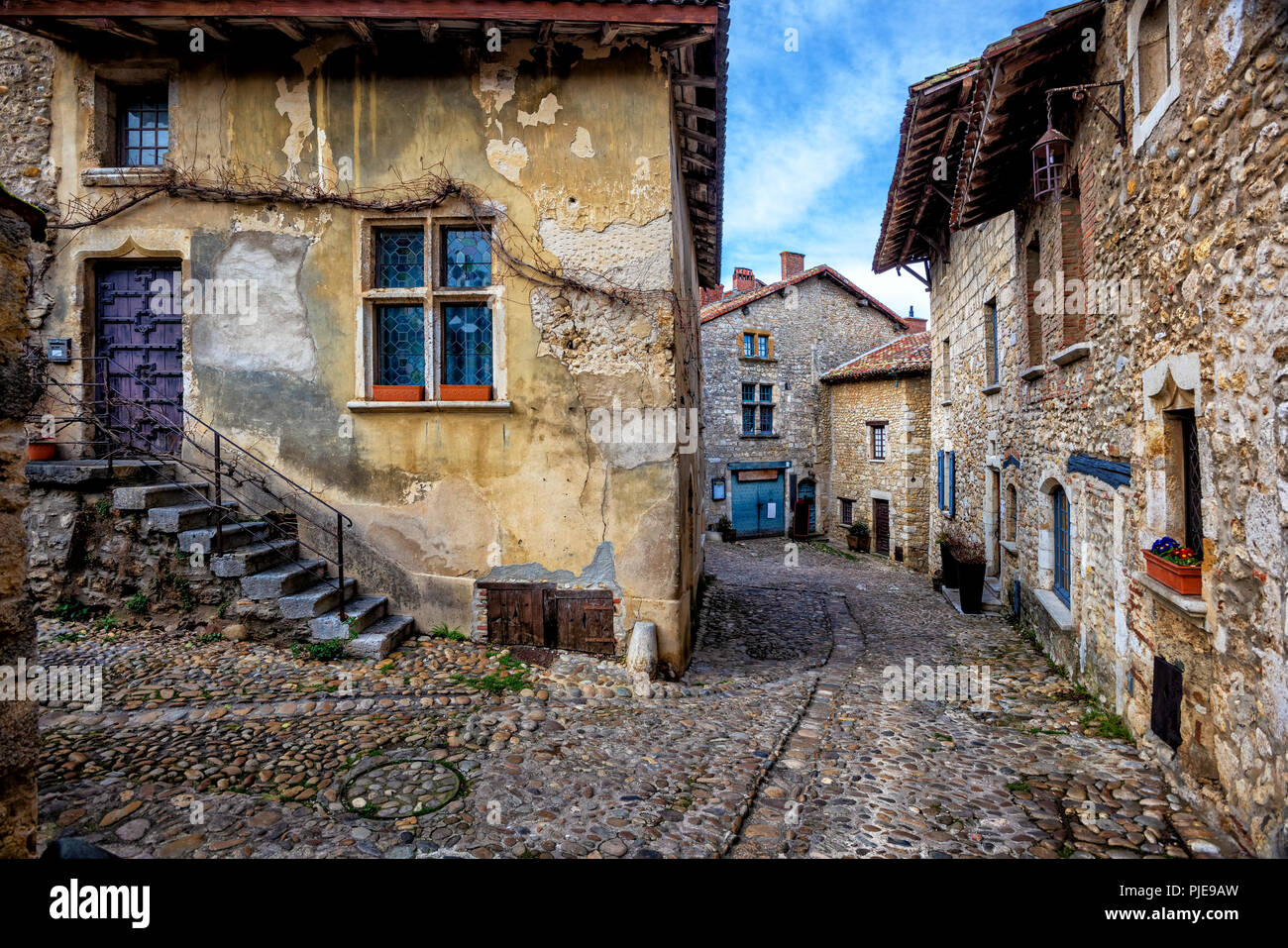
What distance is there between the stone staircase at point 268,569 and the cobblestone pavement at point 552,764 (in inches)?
11.5

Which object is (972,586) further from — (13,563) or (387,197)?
(13,563)

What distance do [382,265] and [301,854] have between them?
532 cm

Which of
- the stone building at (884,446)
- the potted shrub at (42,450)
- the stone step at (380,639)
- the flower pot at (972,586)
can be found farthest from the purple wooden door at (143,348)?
the stone building at (884,446)

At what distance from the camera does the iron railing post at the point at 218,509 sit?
5.61 meters

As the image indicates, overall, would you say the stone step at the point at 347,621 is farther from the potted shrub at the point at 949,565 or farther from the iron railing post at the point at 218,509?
the potted shrub at the point at 949,565

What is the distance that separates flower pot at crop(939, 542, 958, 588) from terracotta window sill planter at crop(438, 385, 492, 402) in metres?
9.04

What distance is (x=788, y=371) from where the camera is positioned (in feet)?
70.8

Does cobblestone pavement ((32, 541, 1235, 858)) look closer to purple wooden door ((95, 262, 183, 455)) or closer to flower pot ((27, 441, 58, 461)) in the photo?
flower pot ((27, 441, 58, 461))

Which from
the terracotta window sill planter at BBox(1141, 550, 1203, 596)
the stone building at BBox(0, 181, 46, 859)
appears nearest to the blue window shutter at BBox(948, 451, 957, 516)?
the terracotta window sill planter at BBox(1141, 550, 1203, 596)

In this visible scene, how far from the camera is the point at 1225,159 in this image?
3301mm

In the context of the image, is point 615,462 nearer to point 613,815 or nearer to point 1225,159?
point 613,815

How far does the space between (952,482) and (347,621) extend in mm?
11618

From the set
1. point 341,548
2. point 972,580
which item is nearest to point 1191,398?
point 972,580
